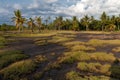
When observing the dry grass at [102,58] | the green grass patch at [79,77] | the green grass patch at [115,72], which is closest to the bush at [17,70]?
the green grass patch at [79,77]

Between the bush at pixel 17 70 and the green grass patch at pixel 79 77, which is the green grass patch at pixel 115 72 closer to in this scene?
the green grass patch at pixel 79 77

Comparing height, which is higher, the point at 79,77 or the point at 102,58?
the point at 102,58

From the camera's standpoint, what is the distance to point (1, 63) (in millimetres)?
41500

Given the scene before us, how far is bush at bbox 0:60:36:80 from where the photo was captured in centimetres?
3599

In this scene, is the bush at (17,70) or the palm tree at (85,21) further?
the palm tree at (85,21)

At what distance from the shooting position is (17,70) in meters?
38.1

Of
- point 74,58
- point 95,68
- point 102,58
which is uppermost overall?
point 74,58

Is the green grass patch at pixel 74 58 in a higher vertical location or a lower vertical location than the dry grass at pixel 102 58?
higher

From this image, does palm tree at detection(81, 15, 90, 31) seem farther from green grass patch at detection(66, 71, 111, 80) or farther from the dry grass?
green grass patch at detection(66, 71, 111, 80)

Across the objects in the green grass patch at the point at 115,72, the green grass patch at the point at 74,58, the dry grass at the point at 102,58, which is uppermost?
the green grass patch at the point at 74,58

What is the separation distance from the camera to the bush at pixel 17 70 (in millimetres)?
35994

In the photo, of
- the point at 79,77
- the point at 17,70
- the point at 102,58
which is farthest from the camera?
the point at 102,58

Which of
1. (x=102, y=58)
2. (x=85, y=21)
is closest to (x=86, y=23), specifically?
(x=85, y=21)

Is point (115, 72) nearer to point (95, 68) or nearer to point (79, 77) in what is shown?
point (95, 68)
